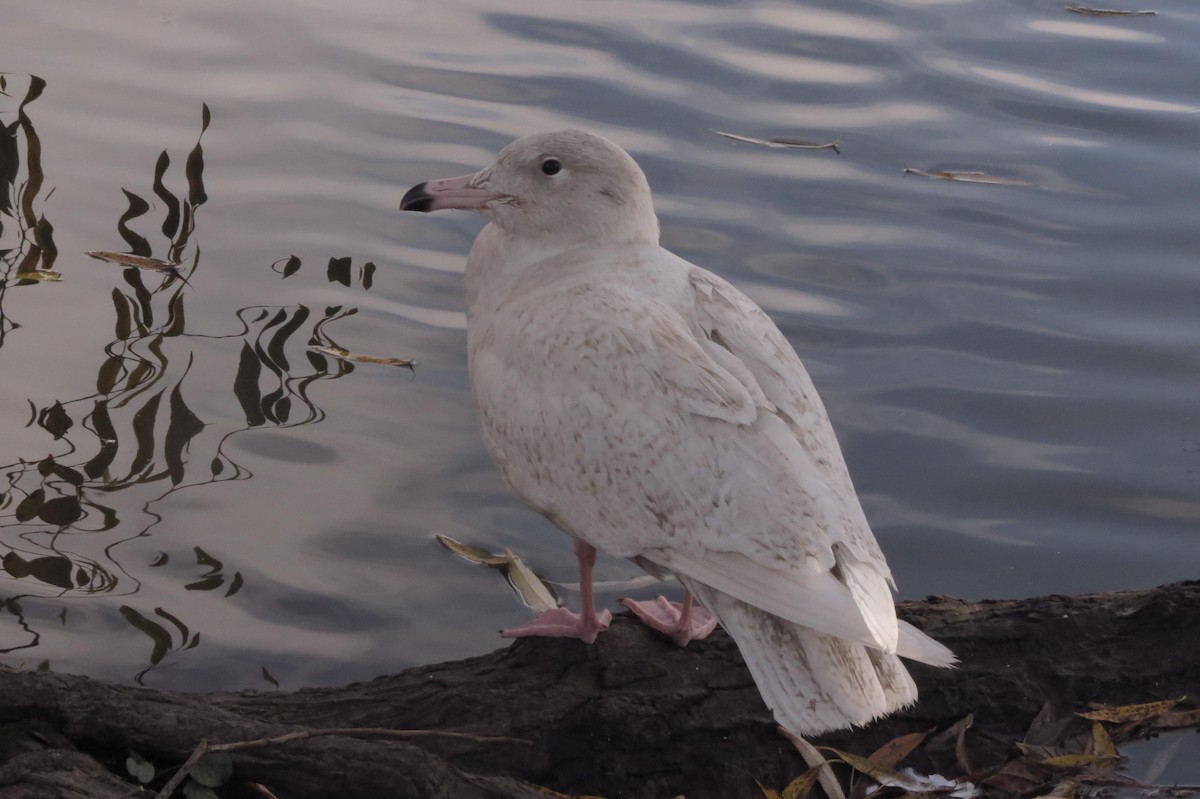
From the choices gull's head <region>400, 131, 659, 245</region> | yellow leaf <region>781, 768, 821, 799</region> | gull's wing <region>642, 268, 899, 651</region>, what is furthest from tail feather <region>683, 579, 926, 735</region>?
gull's head <region>400, 131, 659, 245</region>

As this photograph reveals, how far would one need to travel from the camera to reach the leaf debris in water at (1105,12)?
9.48 metres

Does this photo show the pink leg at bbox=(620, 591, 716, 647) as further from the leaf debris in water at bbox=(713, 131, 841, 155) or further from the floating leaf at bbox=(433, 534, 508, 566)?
the leaf debris in water at bbox=(713, 131, 841, 155)

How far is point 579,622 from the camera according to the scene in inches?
156

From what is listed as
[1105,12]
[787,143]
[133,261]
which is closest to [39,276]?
[133,261]

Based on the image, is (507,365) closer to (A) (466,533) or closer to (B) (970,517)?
(A) (466,533)

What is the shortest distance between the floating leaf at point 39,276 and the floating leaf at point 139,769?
3311 millimetres

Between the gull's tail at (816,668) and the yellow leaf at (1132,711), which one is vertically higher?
the gull's tail at (816,668)

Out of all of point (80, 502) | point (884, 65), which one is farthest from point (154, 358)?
point (884, 65)

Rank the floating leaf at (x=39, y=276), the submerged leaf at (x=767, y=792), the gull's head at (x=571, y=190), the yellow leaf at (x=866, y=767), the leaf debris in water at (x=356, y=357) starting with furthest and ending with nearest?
the floating leaf at (x=39, y=276), the leaf debris in water at (x=356, y=357), the gull's head at (x=571, y=190), the yellow leaf at (x=866, y=767), the submerged leaf at (x=767, y=792)

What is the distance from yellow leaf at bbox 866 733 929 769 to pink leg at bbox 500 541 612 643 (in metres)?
0.80

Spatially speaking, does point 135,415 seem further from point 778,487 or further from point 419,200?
point 778,487

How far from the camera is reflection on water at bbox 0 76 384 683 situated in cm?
448

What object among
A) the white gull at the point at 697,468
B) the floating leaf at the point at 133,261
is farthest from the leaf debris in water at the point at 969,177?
the floating leaf at the point at 133,261

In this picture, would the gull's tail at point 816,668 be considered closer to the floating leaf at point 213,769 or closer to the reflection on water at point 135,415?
the floating leaf at point 213,769
